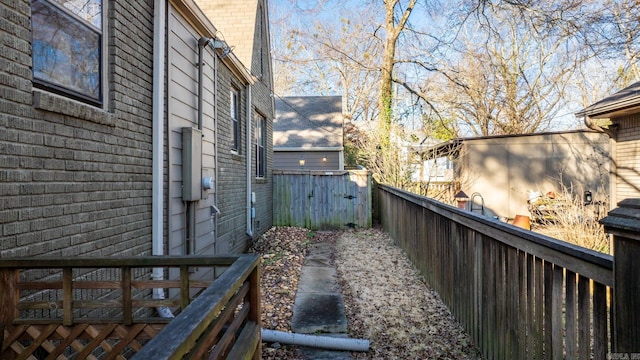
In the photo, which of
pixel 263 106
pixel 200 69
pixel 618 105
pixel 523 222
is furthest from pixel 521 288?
pixel 263 106

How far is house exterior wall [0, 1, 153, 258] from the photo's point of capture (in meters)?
2.01

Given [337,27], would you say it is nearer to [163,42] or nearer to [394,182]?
[394,182]

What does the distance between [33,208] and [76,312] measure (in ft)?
2.68

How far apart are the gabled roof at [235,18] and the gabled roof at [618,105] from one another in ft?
25.6

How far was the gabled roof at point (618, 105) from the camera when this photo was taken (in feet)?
24.1

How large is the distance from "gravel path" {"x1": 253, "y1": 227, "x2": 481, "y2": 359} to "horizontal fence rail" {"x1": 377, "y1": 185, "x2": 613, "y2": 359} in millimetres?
255

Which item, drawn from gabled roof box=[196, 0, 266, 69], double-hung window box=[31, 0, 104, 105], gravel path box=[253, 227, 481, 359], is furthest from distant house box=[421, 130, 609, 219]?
double-hung window box=[31, 0, 104, 105]

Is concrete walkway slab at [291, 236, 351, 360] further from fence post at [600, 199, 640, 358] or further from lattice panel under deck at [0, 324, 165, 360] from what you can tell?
fence post at [600, 199, 640, 358]

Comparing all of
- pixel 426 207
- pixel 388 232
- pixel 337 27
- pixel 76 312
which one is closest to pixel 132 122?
pixel 76 312

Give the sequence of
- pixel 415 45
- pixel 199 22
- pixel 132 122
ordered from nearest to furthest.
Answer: pixel 132 122 → pixel 199 22 → pixel 415 45

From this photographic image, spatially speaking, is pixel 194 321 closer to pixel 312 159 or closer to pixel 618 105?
pixel 618 105

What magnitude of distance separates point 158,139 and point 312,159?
552 inches

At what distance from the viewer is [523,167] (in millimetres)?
12812

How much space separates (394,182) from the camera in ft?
36.4
